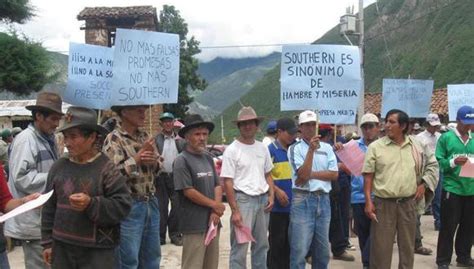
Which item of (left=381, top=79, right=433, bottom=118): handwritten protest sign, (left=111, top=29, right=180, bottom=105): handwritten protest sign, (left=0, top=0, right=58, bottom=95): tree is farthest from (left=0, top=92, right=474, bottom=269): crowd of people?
(left=0, top=0, right=58, bottom=95): tree

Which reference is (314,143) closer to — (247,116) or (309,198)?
(309,198)

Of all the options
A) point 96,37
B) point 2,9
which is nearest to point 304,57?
point 2,9

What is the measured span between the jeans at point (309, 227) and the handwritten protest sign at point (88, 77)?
2.31 metres

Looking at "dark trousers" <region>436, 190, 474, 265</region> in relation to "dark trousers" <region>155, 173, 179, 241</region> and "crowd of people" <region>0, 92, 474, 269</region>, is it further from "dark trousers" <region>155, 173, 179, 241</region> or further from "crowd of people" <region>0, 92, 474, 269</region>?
"dark trousers" <region>155, 173, 179, 241</region>

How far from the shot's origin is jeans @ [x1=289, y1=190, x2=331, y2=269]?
518 cm

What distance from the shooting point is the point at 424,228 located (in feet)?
29.7

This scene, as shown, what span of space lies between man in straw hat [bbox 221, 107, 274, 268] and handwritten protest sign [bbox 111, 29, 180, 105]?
82 centimetres

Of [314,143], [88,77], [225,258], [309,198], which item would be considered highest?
[88,77]

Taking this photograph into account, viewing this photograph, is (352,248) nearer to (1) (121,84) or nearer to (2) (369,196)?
(2) (369,196)

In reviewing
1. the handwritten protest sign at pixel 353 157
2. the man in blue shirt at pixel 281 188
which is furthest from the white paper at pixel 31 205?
the handwritten protest sign at pixel 353 157

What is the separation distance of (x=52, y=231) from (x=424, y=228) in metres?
7.33

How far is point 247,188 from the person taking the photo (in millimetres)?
5152

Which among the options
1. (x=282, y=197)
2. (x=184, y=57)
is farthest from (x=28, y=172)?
(x=184, y=57)

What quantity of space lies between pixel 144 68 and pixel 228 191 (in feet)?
4.76
